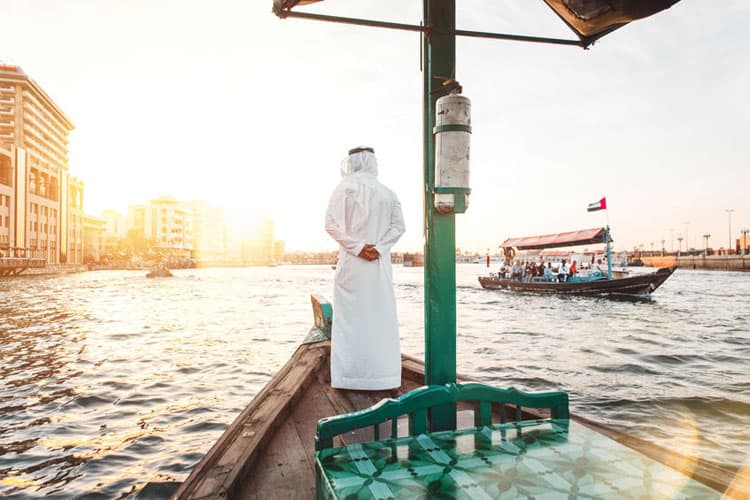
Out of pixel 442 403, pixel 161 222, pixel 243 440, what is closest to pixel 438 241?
pixel 442 403

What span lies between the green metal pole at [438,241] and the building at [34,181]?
2382 inches

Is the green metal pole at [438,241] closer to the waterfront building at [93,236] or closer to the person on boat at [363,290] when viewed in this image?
the person on boat at [363,290]

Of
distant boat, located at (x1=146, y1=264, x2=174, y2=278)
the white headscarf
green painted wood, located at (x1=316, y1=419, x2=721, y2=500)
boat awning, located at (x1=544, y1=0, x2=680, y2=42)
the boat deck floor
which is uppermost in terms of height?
boat awning, located at (x1=544, y1=0, x2=680, y2=42)

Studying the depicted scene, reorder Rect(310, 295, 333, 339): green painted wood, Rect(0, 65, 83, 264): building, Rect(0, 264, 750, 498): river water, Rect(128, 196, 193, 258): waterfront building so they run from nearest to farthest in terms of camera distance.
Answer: Rect(0, 264, 750, 498): river water
Rect(310, 295, 333, 339): green painted wood
Rect(0, 65, 83, 264): building
Rect(128, 196, 193, 258): waterfront building

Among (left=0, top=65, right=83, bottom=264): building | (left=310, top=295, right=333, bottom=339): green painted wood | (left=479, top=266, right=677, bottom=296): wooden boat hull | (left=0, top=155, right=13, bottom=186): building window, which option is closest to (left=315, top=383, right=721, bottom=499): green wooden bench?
(left=310, top=295, right=333, bottom=339): green painted wood

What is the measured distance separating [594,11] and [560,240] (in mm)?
27796

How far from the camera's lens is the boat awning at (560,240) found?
2595 cm

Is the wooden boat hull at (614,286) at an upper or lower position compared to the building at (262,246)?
lower

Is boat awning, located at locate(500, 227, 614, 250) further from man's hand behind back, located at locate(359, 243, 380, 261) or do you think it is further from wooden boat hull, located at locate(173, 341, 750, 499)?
wooden boat hull, located at locate(173, 341, 750, 499)

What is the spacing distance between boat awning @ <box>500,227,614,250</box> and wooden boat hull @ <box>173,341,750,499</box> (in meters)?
25.4

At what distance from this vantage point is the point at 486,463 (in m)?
1.40

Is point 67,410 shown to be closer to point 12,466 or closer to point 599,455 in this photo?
point 12,466

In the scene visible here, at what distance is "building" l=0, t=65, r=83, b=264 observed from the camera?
52688 millimetres

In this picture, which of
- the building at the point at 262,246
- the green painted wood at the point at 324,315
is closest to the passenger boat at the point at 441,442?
the green painted wood at the point at 324,315
